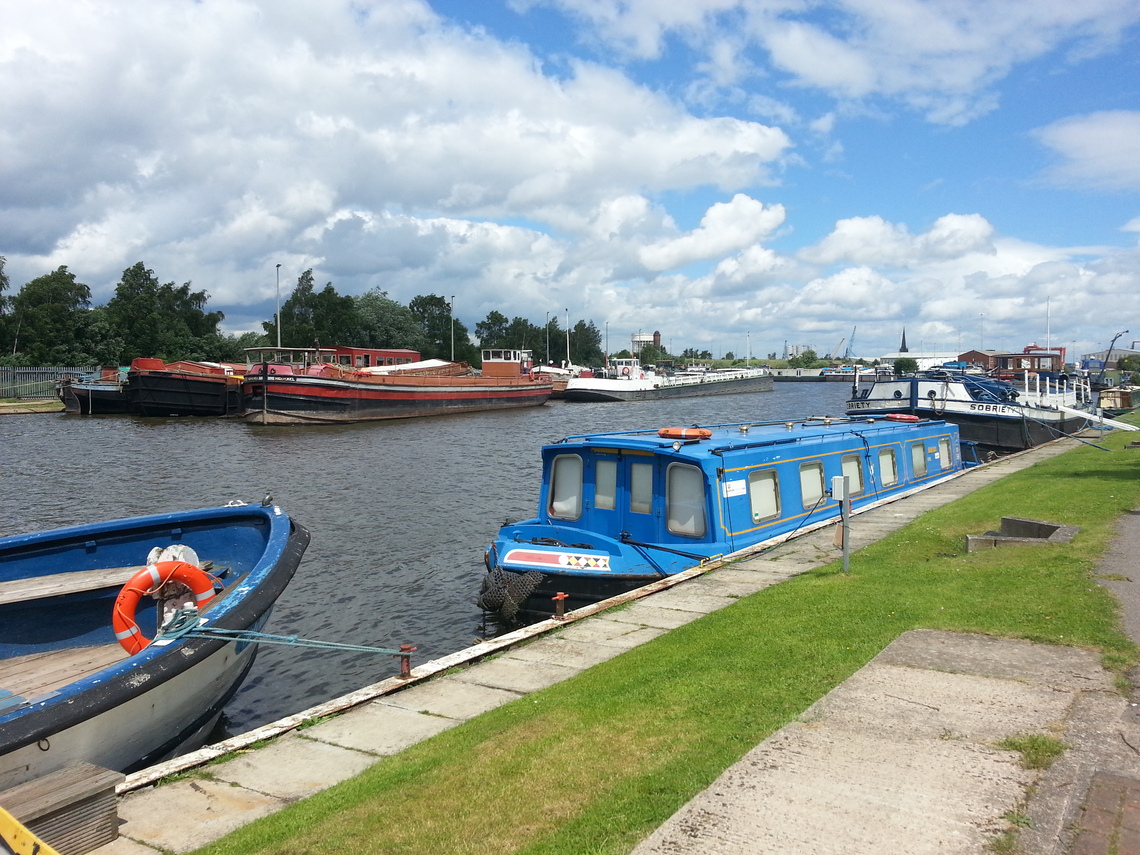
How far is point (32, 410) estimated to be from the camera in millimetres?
59344

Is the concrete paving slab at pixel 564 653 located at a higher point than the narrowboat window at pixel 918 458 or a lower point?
lower

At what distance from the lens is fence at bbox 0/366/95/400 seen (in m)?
68.0

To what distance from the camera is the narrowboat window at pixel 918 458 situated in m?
21.6

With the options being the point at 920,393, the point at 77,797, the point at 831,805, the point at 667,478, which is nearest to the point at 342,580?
the point at 667,478

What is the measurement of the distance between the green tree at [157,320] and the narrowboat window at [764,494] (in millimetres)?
84722

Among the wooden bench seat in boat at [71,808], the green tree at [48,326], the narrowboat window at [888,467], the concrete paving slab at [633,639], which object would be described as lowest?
the concrete paving slab at [633,639]

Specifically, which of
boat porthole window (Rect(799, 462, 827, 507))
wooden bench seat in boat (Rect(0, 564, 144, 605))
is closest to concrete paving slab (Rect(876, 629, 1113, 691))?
boat porthole window (Rect(799, 462, 827, 507))

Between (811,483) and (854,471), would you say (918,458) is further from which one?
(811,483)

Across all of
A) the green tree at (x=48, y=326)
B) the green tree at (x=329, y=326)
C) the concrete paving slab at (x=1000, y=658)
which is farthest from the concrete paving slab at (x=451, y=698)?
the green tree at (x=329, y=326)

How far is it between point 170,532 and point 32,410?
5666 cm

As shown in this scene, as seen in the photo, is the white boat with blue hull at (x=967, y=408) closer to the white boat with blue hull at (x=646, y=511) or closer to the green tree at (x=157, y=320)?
the white boat with blue hull at (x=646, y=511)

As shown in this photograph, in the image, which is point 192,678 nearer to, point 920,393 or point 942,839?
point 942,839

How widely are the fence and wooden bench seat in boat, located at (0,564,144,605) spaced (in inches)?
2560

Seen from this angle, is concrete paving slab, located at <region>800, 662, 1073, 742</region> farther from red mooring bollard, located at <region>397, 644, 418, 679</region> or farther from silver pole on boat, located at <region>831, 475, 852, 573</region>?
red mooring bollard, located at <region>397, 644, 418, 679</region>
